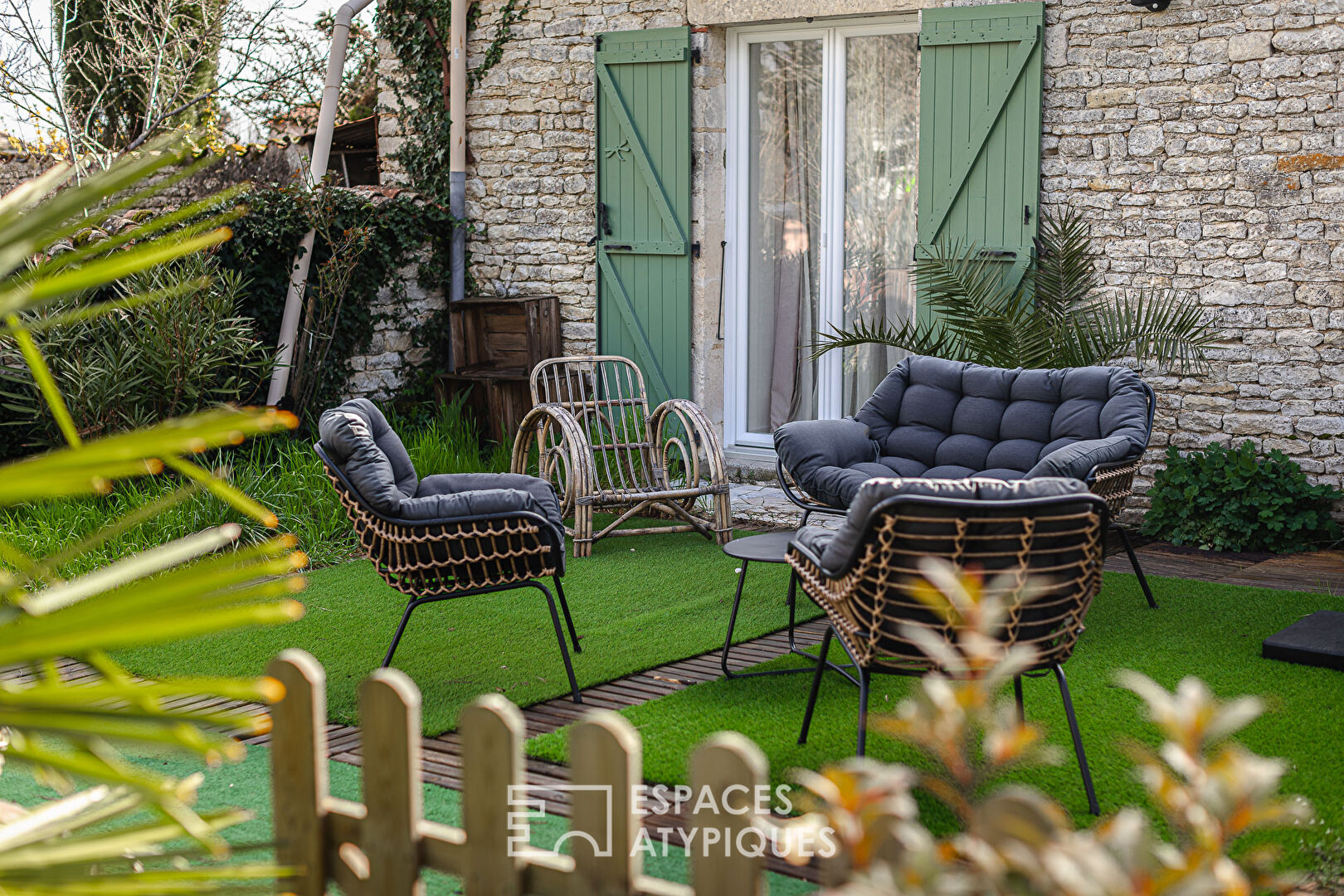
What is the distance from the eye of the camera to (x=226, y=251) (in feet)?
23.1

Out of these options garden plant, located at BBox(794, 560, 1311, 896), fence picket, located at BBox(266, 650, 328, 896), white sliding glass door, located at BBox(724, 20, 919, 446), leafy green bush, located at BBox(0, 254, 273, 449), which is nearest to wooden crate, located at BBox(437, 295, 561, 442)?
white sliding glass door, located at BBox(724, 20, 919, 446)

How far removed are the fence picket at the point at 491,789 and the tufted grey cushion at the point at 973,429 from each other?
10.9 ft

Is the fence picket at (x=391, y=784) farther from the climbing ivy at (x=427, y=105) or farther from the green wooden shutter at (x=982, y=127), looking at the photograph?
the climbing ivy at (x=427, y=105)

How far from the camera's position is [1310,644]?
159 inches

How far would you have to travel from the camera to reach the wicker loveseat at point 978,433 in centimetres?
460

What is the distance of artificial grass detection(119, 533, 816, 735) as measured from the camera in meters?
3.93

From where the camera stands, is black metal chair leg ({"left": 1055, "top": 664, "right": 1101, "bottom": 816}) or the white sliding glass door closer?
black metal chair leg ({"left": 1055, "top": 664, "right": 1101, "bottom": 816})

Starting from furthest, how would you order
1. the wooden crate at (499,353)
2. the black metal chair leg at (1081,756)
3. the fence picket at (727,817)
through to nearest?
the wooden crate at (499,353), the black metal chair leg at (1081,756), the fence picket at (727,817)

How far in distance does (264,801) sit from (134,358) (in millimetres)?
3889

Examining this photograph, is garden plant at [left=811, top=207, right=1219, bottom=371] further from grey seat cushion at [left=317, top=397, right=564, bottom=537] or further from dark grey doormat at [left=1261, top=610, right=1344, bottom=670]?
grey seat cushion at [left=317, top=397, right=564, bottom=537]

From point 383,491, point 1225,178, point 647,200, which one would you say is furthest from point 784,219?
point 383,491

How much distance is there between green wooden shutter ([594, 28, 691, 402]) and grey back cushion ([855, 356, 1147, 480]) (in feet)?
7.54

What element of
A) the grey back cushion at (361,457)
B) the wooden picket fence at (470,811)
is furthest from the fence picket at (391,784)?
the grey back cushion at (361,457)

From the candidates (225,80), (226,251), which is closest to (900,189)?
(226,251)
